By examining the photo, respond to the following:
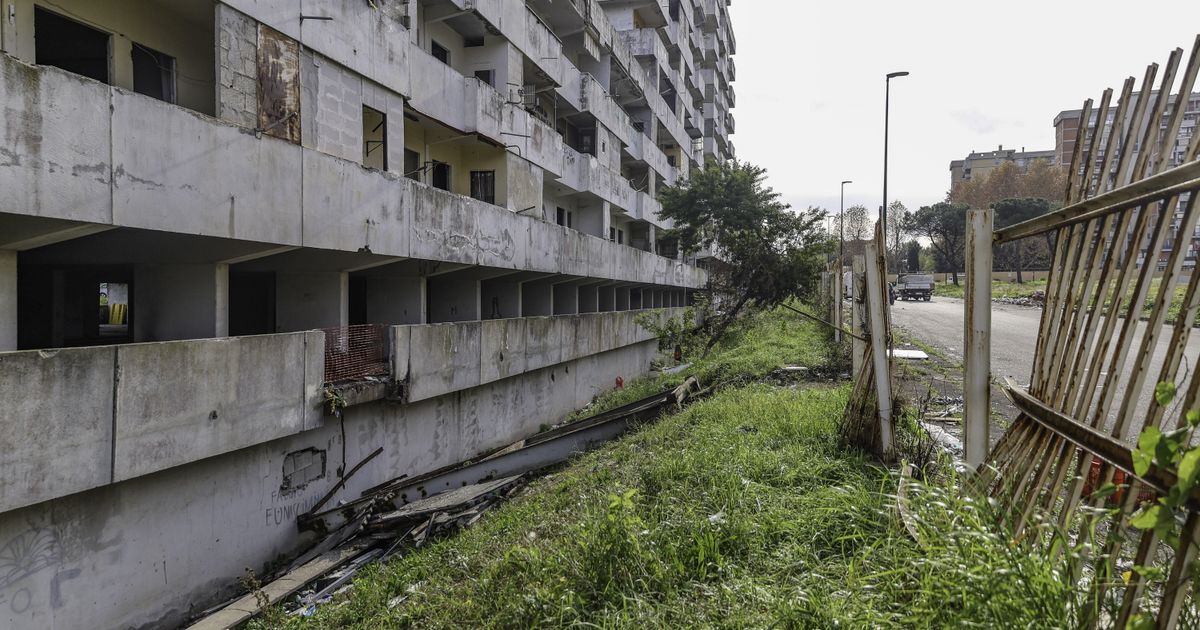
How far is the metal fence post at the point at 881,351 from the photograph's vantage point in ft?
16.4

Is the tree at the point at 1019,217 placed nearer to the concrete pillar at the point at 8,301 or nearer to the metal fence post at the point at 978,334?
the metal fence post at the point at 978,334

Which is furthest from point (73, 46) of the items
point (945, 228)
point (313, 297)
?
point (945, 228)

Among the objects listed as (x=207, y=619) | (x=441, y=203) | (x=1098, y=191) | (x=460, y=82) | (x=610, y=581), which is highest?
(x=460, y=82)

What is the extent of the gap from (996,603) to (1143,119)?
1811mm

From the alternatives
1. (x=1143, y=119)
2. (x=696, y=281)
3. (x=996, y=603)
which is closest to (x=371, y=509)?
(x=996, y=603)

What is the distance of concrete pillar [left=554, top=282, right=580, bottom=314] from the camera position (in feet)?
67.4

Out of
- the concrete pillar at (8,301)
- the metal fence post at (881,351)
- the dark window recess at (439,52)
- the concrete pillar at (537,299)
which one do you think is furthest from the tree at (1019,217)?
the concrete pillar at (8,301)

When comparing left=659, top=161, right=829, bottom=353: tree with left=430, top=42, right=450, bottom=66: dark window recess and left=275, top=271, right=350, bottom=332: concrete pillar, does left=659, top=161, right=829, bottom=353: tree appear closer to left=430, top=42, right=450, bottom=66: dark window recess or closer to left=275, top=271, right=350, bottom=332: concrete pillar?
left=430, top=42, right=450, bottom=66: dark window recess

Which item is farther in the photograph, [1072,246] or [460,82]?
[460,82]

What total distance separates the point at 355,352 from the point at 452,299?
5.31 m

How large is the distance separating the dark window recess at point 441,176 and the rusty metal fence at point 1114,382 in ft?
42.0

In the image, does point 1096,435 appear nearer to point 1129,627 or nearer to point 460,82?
point 1129,627

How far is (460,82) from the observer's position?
43.4ft

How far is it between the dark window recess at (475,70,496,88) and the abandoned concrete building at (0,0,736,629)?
16cm
